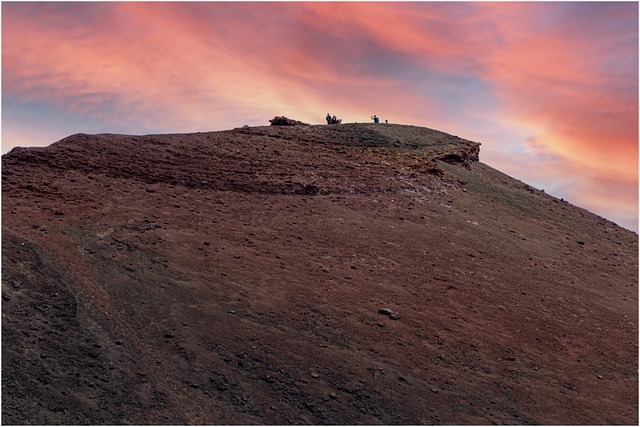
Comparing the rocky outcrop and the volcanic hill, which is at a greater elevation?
the rocky outcrop

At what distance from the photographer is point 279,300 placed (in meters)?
12.2

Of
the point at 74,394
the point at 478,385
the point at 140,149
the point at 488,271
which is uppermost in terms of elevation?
the point at 140,149

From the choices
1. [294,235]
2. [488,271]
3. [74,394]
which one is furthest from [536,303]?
[74,394]

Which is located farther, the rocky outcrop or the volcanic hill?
the rocky outcrop

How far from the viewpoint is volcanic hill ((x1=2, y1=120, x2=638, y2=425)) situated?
948cm

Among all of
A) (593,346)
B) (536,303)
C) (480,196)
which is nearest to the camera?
(593,346)

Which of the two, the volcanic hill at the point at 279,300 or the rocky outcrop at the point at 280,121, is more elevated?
the rocky outcrop at the point at 280,121

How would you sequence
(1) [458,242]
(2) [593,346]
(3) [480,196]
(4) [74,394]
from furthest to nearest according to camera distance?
(3) [480,196] < (1) [458,242] < (2) [593,346] < (4) [74,394]

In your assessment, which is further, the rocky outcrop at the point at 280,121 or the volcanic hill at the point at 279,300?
the rocky outcrop at the point at 280,121

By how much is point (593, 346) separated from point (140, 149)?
51.6ft

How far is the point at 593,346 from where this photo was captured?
13320 mm

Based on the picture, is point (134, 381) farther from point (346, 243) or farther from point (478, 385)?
point (346, 243)

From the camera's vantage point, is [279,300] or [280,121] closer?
[279,300]

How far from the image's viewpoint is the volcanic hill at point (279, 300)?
9.48 metres
